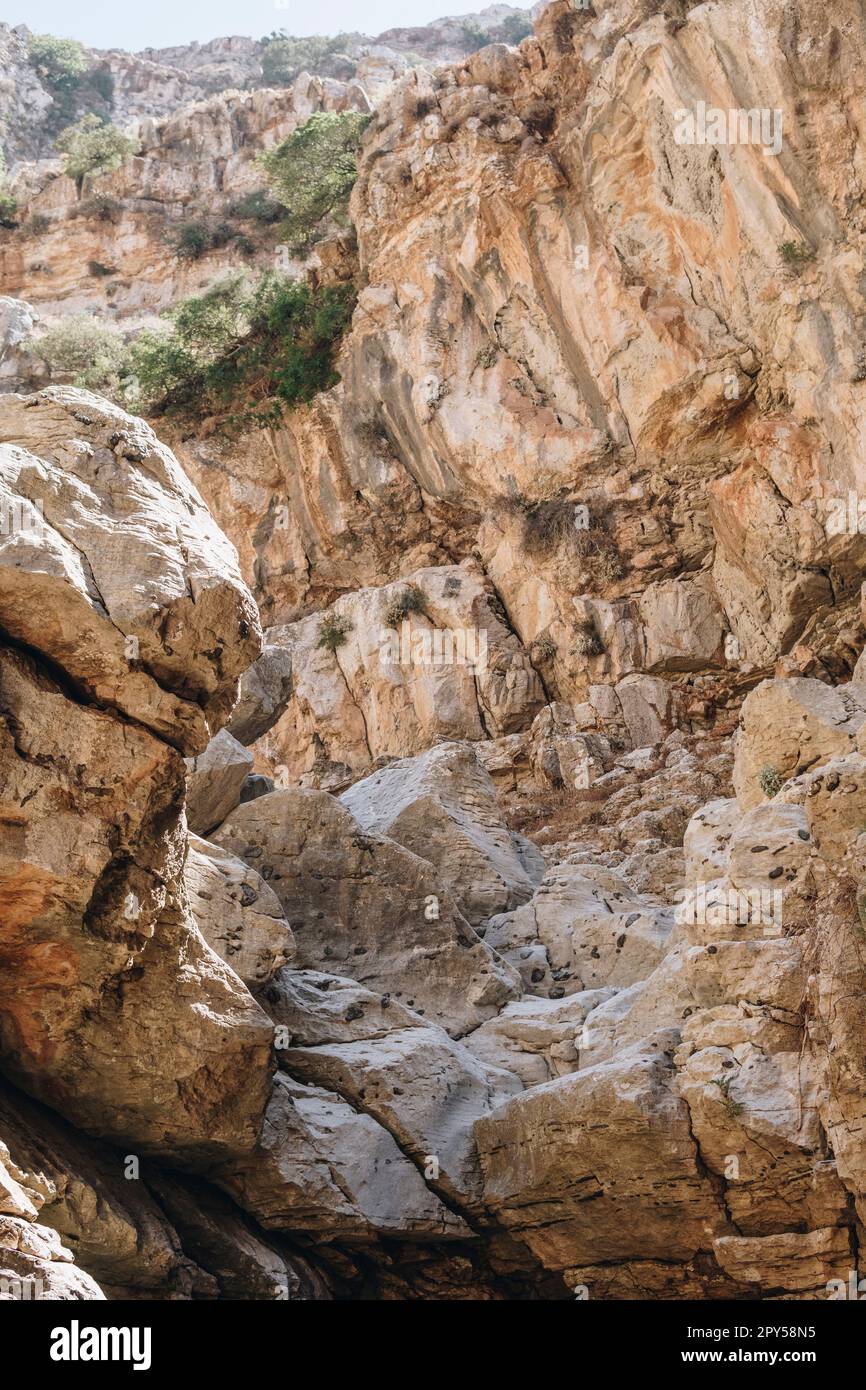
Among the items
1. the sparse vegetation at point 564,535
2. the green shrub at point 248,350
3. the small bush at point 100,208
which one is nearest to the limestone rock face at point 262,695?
the sparse vegetation at point 564,535

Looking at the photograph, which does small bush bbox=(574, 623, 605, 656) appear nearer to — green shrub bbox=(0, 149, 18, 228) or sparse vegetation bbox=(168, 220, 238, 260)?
sparse vegetation bbox=(168, 220, 238, 260)

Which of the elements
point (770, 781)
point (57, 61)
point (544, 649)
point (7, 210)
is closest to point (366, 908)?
point (770, 781)

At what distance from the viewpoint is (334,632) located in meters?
27.6

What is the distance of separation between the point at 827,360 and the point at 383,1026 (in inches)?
569

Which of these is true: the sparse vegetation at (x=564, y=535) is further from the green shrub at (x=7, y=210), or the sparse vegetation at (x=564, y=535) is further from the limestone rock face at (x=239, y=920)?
the green shrub at (x=7, y=210)

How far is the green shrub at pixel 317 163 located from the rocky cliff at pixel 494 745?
6075 mm

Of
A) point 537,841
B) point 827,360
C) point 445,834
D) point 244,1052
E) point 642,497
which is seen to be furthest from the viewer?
point 642,497

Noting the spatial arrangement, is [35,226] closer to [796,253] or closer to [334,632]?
[334,632]

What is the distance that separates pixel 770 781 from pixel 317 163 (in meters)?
28.1

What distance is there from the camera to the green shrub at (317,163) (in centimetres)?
3494

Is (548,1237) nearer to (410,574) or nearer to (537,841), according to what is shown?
(537,841)

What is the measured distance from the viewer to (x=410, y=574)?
27.7m

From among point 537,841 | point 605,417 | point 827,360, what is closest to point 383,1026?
point 537,841
